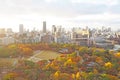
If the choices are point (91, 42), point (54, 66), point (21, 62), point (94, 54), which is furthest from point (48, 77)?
point (91, 42)

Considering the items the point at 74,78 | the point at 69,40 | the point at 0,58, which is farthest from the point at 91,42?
the point at 74,78

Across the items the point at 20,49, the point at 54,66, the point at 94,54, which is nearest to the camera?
the point at 54,66

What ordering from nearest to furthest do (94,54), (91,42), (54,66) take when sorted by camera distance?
(54,66) < (94,54) < (91,42)

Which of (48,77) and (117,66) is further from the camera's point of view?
(117,66)

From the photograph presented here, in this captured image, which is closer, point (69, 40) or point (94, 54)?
point (94, 54)

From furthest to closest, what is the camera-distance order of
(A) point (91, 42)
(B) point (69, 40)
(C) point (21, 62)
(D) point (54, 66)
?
(B) point (69, 40) → (A) point (91, 42) → (C) point (21, 62) → (D) point (54, 66)

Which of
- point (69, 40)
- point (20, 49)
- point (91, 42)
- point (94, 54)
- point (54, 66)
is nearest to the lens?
point (54, 66)

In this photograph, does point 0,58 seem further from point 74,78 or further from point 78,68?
point 74,78

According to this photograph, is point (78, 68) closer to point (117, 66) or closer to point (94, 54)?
point (117, 66)
